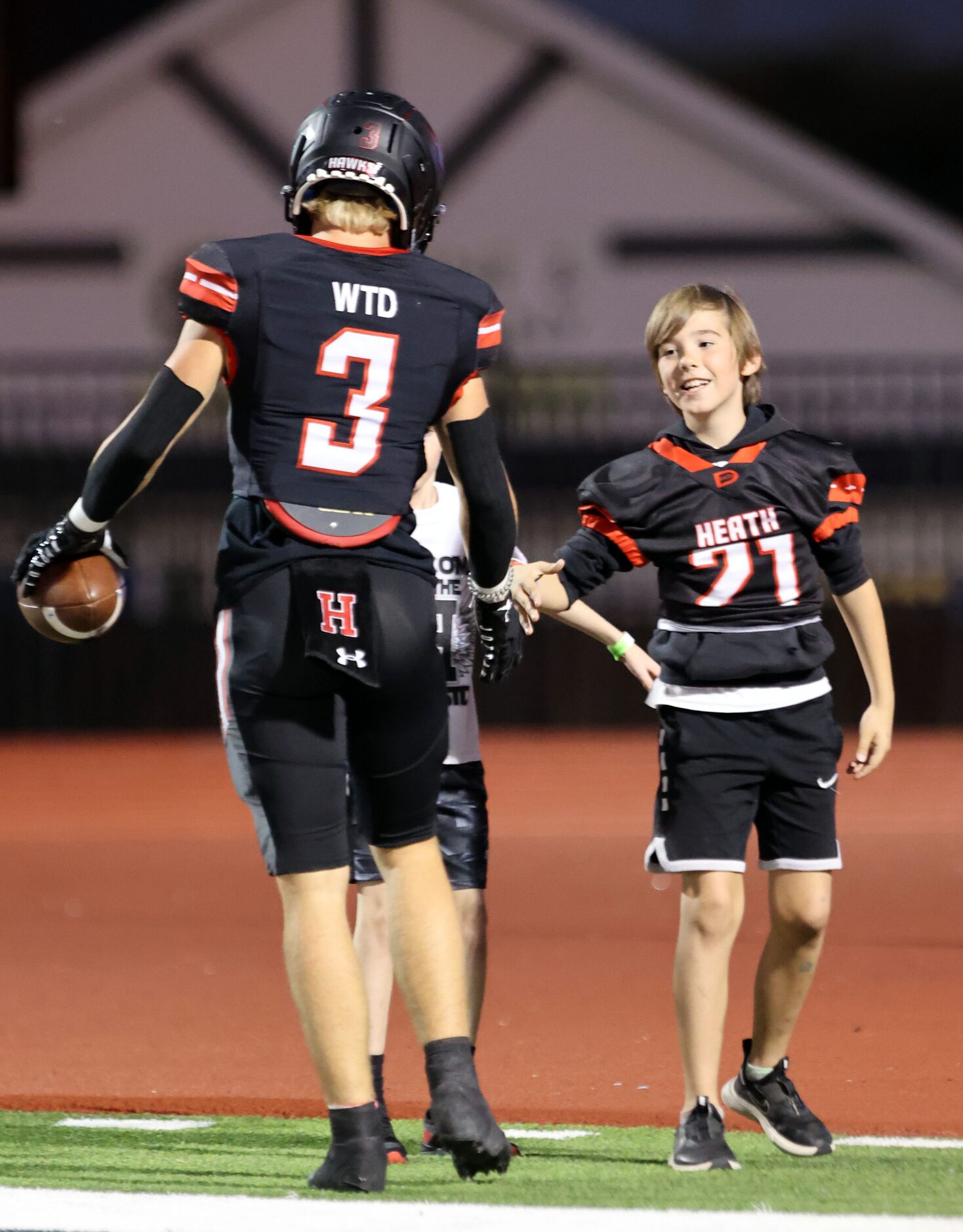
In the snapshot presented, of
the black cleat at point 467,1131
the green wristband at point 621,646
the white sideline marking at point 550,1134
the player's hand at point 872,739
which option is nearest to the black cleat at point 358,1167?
the black cleat at point 467,1131

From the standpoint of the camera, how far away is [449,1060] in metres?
3.79

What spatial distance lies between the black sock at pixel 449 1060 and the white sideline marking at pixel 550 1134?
2.83 ft

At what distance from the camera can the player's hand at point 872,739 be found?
4.53 m

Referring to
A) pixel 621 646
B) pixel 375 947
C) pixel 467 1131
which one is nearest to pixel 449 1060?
pixel 467 1131

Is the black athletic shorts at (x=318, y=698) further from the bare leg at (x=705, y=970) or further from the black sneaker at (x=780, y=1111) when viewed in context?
the black sneaker at (x=780, y=1111)

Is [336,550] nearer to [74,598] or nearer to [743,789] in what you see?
[74,598]

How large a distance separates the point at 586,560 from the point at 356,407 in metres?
0.97

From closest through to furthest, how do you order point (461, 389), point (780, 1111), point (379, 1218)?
point (379, 1218) < point (461, 389) < point (780, 1111)

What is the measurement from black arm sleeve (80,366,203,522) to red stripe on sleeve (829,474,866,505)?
1580 mm

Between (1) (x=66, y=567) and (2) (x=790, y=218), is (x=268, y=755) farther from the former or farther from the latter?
(2) (x=790, y=218)

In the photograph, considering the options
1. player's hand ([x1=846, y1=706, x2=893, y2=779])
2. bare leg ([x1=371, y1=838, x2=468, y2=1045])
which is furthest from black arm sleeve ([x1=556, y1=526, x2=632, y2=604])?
bare leg ([x1=371, y1=838, x2=468, y2=1045])

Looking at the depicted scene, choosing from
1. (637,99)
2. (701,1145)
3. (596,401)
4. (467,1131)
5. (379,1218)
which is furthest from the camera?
(637,99)

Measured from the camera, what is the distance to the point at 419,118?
13.1 feet

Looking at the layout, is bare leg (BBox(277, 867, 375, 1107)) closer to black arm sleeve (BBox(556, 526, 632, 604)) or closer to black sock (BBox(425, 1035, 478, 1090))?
black sock (BBox(425, 1035, 478, 1090))
